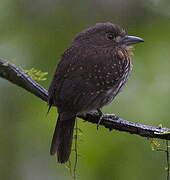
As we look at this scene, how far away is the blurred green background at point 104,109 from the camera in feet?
15.5

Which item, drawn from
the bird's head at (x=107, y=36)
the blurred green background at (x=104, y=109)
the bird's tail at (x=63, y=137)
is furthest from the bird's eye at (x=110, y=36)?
the bird's tail at (x=63, y=137)

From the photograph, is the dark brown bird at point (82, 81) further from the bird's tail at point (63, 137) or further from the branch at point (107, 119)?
the branch at point (107, 119)

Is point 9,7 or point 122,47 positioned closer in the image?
point 122,47

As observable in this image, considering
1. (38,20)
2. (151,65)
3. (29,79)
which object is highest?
(38,20)

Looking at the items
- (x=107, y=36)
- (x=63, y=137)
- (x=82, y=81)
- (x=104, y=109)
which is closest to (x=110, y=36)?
(x=107, y=36)

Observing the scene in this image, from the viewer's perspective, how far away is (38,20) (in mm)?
5594

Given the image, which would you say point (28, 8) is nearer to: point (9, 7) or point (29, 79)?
point (9, 7)

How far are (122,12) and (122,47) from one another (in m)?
1.00

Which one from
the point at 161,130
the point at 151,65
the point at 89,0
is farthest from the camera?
the point at 89,0

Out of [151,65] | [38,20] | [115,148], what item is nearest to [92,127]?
[115,148]

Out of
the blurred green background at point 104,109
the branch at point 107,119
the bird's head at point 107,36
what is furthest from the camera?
the blurred green background at point 104,109

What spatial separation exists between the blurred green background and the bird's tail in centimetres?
52

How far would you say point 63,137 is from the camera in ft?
13.8

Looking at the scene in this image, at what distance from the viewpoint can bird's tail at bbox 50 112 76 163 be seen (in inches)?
162
